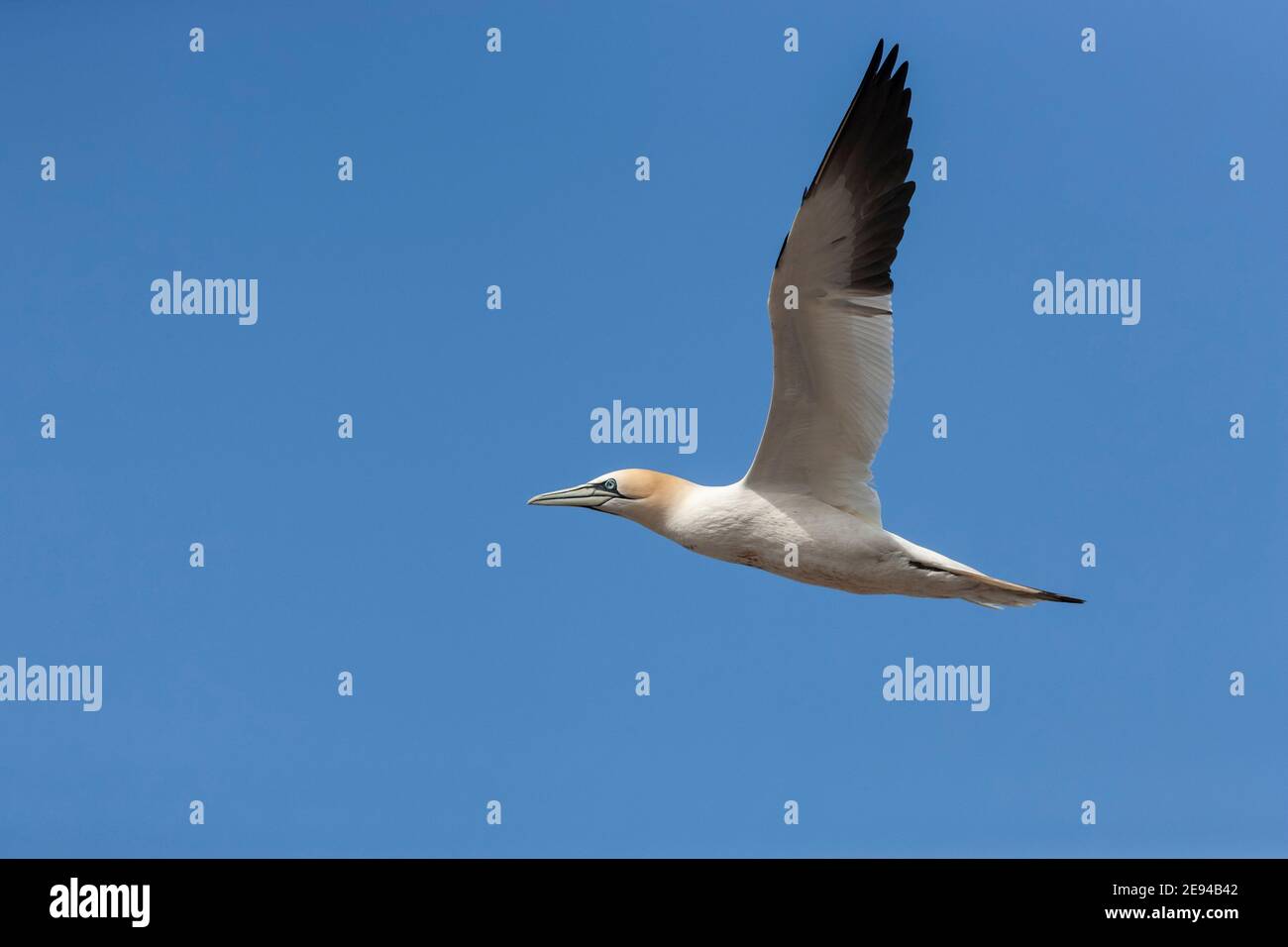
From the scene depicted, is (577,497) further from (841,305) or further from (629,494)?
(841,305)

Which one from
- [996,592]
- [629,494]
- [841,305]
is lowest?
[996,592]

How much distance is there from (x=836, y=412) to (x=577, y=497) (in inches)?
113

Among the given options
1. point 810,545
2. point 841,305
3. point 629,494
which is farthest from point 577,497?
point 841,305

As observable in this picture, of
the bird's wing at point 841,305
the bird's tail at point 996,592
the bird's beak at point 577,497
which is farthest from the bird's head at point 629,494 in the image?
the bird's tail at point 996,592

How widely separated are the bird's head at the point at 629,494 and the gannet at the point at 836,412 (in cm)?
2

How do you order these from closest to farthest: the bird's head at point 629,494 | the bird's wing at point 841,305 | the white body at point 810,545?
the bird's wing at point 841,305 → the white body at point 810,545 → the bird's head at point 629,494

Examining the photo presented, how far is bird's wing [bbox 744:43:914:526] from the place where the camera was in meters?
14.4

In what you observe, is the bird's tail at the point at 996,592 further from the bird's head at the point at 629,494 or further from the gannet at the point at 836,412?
the bird's head at the point at 629,494

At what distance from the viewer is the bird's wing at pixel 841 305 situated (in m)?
14.4

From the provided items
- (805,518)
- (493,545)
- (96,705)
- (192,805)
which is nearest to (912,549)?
(805,518)

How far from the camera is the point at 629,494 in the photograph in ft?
52.1

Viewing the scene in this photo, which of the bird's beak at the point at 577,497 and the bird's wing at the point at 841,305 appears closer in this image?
the bird's wing at the point at 841,305

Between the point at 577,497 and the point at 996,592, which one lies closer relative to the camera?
the point at 996,592

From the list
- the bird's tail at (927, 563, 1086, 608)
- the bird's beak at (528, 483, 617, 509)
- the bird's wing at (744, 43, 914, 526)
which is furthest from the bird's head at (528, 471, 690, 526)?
the bird's tail at (927, 563, 1086, 608)
